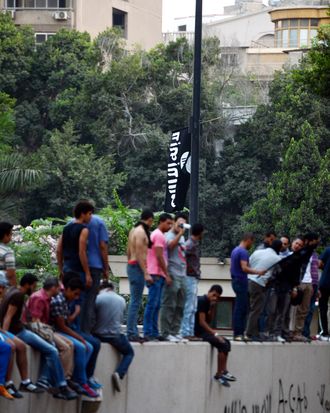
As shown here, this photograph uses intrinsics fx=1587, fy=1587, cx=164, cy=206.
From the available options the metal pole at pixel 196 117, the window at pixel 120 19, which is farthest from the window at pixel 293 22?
the metal pole at pixel 196 117

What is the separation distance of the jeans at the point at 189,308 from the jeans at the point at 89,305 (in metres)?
2.75

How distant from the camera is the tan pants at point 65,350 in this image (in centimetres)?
1719

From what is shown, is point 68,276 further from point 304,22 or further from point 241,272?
point 304,22

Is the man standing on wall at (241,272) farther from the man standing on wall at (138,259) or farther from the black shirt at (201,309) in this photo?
the man standing on wall at (138,259)

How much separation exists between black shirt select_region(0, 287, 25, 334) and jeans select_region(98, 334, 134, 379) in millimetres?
2606

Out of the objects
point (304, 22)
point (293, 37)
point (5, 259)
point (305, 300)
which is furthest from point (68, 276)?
point (293, 37)

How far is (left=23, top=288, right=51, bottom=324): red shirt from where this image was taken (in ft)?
55.7

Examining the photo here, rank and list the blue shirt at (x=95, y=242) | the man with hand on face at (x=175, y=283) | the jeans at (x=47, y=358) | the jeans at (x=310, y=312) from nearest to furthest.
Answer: the jeans at (x=47, y=358) < the blue shirt at (x=95, y=242) < the man with hand on face at (x=175, y=283) < the jeans at (x=310, y=312)

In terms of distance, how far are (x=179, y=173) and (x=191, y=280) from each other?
360 inches

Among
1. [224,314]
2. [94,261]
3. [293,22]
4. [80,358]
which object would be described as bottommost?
[224,314]

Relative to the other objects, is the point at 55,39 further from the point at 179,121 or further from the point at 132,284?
the point at 132,284

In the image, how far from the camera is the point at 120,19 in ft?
376

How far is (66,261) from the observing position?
18469 millimetres

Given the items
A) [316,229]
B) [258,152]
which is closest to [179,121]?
[258,152]
